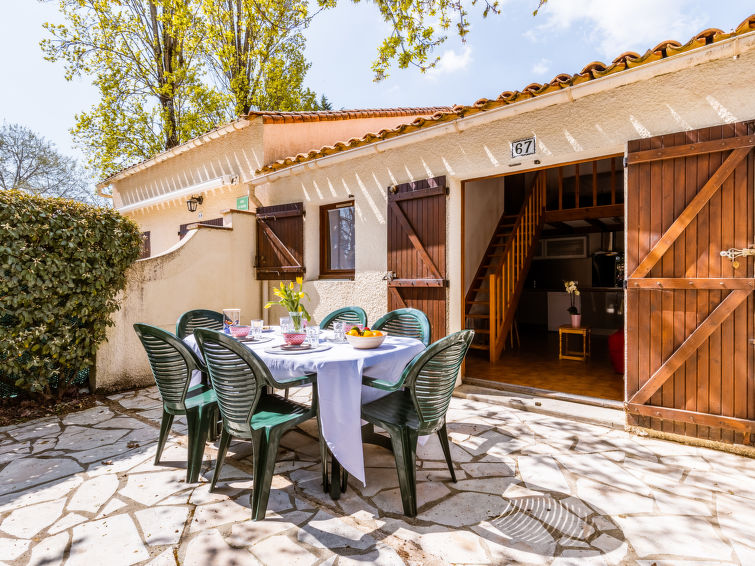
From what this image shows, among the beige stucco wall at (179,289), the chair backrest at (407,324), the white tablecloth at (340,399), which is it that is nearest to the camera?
the white tablecloth at (340,399)

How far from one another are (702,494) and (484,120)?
3679mm

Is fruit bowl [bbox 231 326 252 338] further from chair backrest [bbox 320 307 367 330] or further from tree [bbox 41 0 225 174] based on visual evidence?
tree [bbox 41 0 225 174]

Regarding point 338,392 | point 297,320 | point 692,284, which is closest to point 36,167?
point 297,320

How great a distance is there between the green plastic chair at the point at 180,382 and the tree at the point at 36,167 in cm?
2173

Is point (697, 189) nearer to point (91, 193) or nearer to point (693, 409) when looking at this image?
point (693, 409)

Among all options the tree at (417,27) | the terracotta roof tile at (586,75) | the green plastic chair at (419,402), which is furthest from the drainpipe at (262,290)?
the green plastic chair at (419,402)

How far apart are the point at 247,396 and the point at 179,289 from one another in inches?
162

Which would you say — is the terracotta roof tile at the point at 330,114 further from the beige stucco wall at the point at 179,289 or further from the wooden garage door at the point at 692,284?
the wooden garage door at the point at 692,284

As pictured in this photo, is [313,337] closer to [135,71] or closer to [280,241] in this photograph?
[280,241]

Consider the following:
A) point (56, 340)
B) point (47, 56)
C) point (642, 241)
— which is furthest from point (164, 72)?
point (642, 241)

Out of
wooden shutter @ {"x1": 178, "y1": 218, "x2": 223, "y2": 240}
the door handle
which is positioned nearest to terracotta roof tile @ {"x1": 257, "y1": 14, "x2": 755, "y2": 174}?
the door handle

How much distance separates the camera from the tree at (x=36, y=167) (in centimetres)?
1902

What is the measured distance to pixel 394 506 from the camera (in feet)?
8.15

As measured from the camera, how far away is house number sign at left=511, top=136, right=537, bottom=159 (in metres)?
4.13
